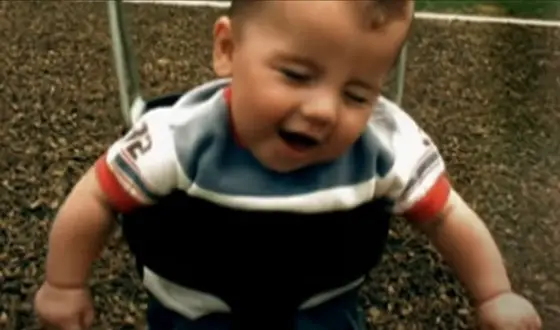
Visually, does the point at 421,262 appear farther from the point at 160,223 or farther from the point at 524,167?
the point at 160,223

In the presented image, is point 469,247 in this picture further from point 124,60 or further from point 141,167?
point 124,60

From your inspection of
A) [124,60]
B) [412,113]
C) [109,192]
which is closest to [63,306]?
[109,192]

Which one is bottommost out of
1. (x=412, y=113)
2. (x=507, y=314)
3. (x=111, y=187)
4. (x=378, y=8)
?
(x=412, y=113)

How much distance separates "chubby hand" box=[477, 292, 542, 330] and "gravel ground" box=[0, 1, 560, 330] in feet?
0.45

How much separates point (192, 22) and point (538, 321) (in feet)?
2.55

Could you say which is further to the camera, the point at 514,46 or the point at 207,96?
the point at 514,46

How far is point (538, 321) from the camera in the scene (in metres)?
0.68

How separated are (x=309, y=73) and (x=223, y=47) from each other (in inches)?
2.7

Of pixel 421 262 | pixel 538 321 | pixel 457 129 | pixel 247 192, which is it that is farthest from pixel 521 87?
pixel 247 192

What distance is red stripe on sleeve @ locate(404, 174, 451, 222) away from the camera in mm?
639

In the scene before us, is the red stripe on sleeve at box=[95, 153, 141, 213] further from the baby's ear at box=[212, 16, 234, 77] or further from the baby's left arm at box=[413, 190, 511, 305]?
the baby's left arm at box=[413, 190, 511, 305]

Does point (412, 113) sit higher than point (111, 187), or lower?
lower

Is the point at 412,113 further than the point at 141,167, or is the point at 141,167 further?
the point at 412,113

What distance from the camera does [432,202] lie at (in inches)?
25.2
